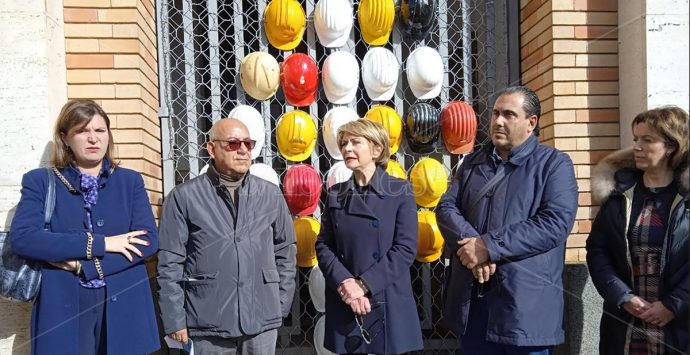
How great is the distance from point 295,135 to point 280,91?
48 centimetres

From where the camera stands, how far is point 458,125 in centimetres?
409

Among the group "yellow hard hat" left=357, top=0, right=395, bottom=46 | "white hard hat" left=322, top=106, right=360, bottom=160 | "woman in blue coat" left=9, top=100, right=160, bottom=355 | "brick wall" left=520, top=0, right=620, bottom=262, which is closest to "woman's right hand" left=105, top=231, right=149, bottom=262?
"woman in blue coat" left=9, top=100, right=160, bottom=355

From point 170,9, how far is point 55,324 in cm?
251

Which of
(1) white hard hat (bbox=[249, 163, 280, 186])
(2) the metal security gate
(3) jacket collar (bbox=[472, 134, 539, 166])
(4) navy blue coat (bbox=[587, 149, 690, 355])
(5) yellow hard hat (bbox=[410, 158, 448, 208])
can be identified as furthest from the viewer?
(2) the metal security gate

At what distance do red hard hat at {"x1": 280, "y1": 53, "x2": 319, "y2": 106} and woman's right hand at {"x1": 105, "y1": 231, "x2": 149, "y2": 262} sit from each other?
168 cm

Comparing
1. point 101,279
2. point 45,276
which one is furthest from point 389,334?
point 45,276

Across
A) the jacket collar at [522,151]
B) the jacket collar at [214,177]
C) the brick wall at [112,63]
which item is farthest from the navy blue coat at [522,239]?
the brick wall at [112,63]

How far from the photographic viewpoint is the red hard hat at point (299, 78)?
158 inches

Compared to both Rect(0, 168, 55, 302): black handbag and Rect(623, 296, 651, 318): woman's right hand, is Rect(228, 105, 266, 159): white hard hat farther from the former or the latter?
Rect(623, 296, 651, 318): woman's right hand

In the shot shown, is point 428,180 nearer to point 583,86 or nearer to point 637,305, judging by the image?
point 583,86

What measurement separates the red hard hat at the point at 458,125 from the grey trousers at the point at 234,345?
6.61ft

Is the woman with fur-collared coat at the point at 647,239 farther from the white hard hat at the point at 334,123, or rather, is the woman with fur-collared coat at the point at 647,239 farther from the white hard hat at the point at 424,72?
the white hard hat at the point at 334,123

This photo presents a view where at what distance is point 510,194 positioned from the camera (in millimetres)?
2779

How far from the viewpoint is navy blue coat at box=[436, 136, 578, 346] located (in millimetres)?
2666
